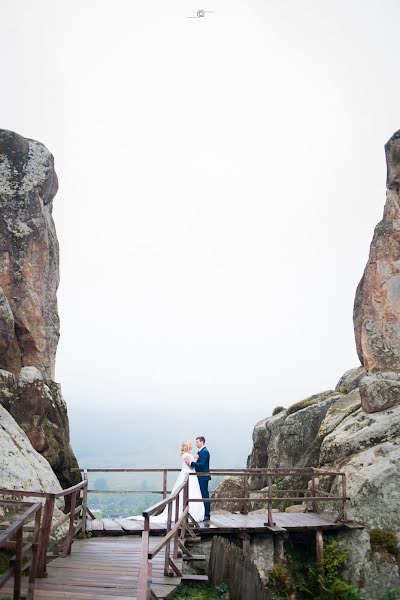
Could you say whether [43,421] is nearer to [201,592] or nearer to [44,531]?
[44,531]

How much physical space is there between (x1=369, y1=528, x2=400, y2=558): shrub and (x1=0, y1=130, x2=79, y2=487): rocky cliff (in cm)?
1020

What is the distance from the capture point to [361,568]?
1542 centimetres

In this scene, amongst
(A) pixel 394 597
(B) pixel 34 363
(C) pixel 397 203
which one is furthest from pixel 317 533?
(C) pixel 397 203

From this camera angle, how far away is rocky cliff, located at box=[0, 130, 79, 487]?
1816cm

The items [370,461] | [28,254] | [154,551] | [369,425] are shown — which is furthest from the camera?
[28,254]

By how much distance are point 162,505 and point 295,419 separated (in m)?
17.8

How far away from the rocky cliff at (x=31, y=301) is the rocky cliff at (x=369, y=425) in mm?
9962

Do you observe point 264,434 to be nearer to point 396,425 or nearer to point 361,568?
point 396,425

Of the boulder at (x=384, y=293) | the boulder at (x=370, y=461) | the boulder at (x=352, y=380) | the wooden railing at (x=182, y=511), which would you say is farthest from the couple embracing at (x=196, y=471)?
the boulder at (x=352, y=380)

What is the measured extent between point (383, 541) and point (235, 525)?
15.3 ft

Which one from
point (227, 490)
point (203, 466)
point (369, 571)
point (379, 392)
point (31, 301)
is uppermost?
point (31, 301)

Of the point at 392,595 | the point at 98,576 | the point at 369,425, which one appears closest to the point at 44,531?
the point at 98,576

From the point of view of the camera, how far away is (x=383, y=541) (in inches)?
625

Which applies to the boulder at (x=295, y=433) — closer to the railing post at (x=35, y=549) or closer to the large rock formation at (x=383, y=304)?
the large rock formation at (x=383, y=304)
